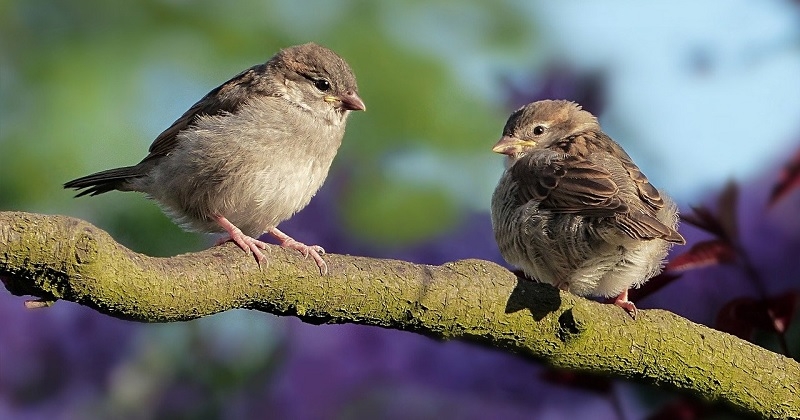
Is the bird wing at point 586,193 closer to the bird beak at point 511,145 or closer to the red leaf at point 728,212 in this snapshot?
the red leaf at point 728,212

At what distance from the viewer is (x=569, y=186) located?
3416 millimetres

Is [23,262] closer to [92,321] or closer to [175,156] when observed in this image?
[175,156]

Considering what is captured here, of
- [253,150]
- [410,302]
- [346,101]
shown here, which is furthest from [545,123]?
[410,302]

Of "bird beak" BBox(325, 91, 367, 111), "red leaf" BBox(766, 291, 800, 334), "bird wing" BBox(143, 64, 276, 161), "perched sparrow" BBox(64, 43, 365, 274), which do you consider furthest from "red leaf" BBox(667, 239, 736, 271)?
"bird wing" BBox(143, 64, 276, 161)

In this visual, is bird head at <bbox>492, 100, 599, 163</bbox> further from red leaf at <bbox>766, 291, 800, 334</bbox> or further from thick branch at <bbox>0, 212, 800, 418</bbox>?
red leaf at <bbox>766, 291, 800, 334</bbox>

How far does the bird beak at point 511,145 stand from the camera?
4043 mm

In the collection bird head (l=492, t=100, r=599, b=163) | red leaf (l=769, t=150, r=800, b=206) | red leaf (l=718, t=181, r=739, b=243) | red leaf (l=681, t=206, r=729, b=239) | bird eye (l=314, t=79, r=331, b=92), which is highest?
bird head (l=492, t=100, r=599, b=163)

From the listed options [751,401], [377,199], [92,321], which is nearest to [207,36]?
[377,199]

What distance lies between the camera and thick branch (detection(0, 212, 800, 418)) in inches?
83.7

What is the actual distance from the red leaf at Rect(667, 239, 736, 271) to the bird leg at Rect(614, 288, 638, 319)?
0.55 feet

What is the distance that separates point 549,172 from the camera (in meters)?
3.56

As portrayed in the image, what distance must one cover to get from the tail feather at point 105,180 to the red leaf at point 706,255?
2005mm

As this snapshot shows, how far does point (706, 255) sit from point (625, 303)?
0.31m

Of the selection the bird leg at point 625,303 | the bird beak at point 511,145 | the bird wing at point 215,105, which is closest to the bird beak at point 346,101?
the bird wing at point 215,105
